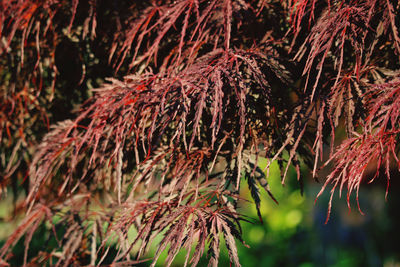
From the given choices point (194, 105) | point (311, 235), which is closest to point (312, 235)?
point (311, 235)

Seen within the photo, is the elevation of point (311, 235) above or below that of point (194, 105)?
below

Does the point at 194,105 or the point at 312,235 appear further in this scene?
the point at 312,235

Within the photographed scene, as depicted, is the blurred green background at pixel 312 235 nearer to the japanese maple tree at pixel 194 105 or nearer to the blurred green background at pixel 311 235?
the blurred green background at pixel 311 235

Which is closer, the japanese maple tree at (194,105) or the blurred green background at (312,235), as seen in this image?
the japanese maple tree at (194,105)

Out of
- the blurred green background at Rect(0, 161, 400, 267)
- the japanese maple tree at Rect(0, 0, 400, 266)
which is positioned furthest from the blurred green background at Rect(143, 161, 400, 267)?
the japanese maple tree at Rect(0, 0, 400, 266)

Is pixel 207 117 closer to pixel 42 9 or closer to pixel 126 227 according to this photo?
pixel 126 227

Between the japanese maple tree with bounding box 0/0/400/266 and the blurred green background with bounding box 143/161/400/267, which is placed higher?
the japanese maple tree with bounding box 0/0/400/266

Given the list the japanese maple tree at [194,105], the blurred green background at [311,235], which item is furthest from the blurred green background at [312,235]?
the japanese maple tree at [194,105]

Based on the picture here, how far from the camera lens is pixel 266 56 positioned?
77cm

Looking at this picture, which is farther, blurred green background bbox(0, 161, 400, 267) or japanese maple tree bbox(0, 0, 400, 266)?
blurred green background bbox(0, 161, 400, 267)

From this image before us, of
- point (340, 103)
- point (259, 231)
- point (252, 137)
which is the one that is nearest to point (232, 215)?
point (252, 137)

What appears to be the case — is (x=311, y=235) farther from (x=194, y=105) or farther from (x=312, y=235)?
(x=194, y=105)

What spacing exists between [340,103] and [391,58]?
8.9 inches

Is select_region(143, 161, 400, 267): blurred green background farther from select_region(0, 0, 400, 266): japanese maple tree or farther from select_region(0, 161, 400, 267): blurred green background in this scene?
select_region(0, 0, 400, 266): japanese maple tree
